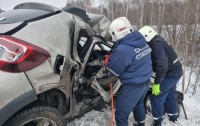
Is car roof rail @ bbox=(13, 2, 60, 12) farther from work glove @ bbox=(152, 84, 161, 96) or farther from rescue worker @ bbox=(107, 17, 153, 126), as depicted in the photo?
work glove @ bbox=(152, 84, 161, 96)

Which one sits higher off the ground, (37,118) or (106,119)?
(37,118)

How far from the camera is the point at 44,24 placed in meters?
3.39

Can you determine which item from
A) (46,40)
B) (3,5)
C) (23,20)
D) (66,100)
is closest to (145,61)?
(66,100)

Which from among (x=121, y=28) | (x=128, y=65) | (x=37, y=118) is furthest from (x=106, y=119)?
(x=37, y=118)

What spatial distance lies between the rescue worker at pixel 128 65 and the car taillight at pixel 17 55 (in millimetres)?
1199

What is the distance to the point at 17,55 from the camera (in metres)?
2.83

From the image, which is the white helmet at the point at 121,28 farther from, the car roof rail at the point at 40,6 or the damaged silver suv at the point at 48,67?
the car roof rail at the point at 40,6

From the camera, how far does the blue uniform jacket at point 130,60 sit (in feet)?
12.5

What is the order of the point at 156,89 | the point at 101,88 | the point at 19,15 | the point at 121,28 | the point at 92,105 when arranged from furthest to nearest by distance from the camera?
the point at 156,89
the point at 92,105
the point at 101,88
the point at 121,28
the point at 19,15

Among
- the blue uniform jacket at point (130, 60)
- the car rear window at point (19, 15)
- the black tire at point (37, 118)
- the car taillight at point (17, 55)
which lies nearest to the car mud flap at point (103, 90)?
the blue uniform jacket at point (130, 60)

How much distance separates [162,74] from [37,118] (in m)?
2.08

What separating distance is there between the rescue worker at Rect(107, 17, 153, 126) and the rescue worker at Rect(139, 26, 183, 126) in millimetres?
409

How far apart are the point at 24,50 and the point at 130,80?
63.3 inches

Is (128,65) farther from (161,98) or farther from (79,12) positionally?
(79,12)
